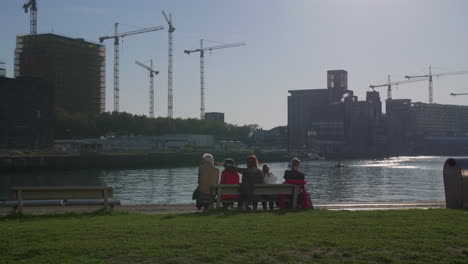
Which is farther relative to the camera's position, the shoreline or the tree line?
the tree line

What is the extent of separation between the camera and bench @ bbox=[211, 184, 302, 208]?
15.8 metres

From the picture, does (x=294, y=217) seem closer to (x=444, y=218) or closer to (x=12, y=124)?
(x=444, y=218)

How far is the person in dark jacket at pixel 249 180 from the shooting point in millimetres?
15969

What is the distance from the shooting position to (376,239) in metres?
10.2

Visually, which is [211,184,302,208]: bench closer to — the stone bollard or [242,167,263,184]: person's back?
[242,167,263,184]: person's back

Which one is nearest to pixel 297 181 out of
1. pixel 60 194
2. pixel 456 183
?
pixel 456 183

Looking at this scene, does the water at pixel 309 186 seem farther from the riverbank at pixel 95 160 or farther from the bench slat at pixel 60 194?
the bench slat at pixel 60 194

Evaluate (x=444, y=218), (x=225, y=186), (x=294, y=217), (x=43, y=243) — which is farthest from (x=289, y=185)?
(x=43, y=243)

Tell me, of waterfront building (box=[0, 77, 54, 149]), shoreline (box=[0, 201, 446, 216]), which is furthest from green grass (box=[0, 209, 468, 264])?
waterfront building (box=[0, 77, 54, 149])

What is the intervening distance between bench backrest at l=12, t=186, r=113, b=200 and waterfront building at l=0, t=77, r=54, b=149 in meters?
121

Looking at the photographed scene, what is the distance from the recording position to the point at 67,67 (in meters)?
163

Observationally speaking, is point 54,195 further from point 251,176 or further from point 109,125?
point 109,125

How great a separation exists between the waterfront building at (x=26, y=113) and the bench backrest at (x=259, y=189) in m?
123

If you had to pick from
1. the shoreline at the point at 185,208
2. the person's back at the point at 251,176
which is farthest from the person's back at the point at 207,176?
the shoreline at the point at 185,208
